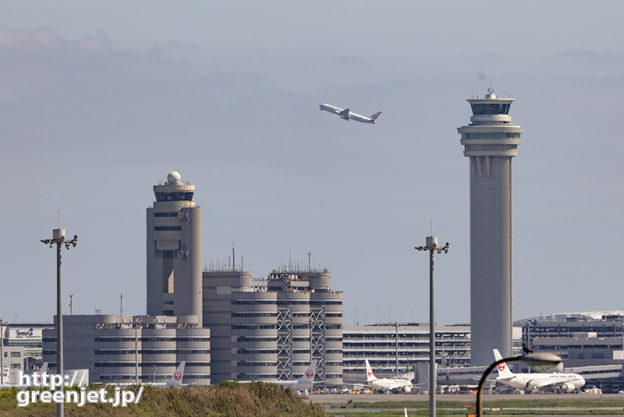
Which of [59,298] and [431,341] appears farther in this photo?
[431,341]

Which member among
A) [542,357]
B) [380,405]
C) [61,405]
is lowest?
[380,405]

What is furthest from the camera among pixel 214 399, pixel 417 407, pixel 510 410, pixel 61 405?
pixel 417 407

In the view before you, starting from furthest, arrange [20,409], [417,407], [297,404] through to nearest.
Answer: [417,407], [297,404], [20,409]

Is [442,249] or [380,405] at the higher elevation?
[442,249]

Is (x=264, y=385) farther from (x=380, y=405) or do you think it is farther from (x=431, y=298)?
(x=380, y=405)

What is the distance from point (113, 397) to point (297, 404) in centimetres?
2388

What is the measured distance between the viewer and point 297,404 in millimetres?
108625

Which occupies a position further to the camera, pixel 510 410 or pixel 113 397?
pixel 510 410

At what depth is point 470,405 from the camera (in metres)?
190

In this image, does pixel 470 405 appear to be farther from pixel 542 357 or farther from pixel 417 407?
pixel 542 357

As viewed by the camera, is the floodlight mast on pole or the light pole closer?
the floodlight mast on pole

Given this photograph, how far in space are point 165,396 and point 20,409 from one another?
56.1 feet

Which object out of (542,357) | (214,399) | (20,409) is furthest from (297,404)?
→ (542,357)

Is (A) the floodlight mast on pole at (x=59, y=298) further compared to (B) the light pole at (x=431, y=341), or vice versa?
(B) the light pole at (x=431, y=341)
